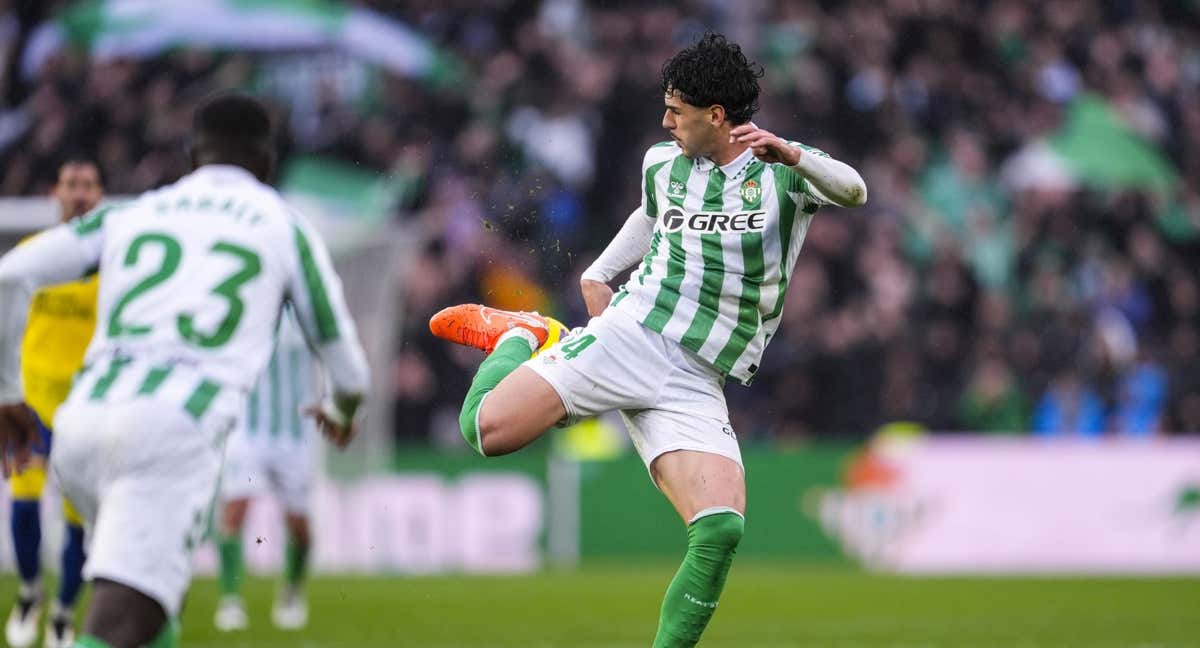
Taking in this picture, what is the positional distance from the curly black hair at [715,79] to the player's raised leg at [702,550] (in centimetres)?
131

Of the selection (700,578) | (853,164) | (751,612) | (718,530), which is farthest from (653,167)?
(853,164)

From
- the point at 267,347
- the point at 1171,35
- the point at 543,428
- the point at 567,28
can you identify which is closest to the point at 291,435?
the point at 543,428

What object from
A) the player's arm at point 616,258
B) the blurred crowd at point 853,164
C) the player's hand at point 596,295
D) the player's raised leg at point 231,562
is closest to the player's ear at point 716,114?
the player's arm at point 616,258

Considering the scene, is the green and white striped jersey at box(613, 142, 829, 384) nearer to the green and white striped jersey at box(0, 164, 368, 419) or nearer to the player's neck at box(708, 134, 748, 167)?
the player's neck at box(708, 134, 748, 167)

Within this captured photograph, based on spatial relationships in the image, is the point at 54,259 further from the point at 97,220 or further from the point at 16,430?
the point at 16,430

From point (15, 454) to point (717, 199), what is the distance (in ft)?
8.63

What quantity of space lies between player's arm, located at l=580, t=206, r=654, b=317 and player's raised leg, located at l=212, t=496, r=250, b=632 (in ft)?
15.9

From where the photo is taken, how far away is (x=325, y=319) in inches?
197

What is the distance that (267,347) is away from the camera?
16.4 ft

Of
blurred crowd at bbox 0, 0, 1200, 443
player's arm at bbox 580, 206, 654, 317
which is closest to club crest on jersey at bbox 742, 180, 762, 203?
player's arm at bbox 580, 206, 654, 317

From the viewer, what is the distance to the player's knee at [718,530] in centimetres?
624

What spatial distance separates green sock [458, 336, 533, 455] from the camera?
6602 millimetres

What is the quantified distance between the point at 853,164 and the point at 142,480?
55.2ft

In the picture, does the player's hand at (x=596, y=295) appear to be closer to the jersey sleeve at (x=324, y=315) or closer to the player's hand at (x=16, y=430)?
the jersey sleeve at (x=324, y=315)
